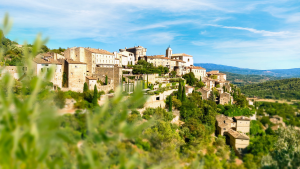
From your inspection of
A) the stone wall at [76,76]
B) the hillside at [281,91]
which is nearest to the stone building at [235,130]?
the hillside at [281,91]

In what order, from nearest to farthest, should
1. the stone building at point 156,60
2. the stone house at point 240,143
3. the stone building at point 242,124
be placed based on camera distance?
the stone house at point 240,143 < the stone building at point 242,124 < the stone building at point 156,60

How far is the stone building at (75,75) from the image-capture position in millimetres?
25688

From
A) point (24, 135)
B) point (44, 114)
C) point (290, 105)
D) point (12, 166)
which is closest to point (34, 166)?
point (12, 166)

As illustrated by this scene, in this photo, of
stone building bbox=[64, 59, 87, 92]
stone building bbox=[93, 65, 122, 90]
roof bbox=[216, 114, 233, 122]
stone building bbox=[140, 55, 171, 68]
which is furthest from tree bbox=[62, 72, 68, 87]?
stone building bbox=[140, 55, 171, 68]

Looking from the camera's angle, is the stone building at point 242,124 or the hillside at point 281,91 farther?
the stone building at point 242,124

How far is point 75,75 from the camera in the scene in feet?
85.5

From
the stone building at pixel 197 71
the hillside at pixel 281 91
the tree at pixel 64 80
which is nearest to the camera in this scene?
the hillside at pixel 281 91

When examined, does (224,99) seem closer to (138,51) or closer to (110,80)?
(110,80)

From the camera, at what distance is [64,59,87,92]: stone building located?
2569 cm

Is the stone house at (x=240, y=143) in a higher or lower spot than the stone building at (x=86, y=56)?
lower

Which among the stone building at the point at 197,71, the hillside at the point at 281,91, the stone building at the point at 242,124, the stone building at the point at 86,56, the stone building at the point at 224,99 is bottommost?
the stone building at the point at 242,124

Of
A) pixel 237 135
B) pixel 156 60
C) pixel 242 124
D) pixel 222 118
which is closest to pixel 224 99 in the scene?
pixel 222 118

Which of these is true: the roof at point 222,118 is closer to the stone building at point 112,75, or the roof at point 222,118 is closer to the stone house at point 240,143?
the stone house at point 240,143

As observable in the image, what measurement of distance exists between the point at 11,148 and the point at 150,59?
51.0 m
